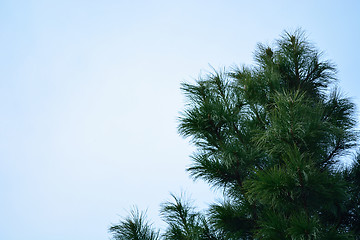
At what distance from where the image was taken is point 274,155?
12.3 ft

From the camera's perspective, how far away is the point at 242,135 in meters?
4.01

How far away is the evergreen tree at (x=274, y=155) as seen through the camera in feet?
10.6

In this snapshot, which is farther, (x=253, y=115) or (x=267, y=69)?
(x=267, y=69)

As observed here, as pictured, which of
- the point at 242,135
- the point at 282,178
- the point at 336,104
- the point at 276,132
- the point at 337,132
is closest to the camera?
the point at 282,178

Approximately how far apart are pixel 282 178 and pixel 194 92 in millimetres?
1393

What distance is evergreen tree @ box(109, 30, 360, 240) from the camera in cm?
323

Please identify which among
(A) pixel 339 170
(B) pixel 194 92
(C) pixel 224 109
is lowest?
(A) pixel 339 170

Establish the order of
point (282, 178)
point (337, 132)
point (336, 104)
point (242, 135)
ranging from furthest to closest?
1. point (336, 104)
2. point (242, 135)
3. point (337, 132)
4. point (282, 178)

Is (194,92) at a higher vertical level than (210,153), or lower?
higher

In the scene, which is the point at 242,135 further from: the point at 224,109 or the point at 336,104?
the point at 336,104

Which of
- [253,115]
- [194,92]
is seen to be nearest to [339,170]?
[253,115]

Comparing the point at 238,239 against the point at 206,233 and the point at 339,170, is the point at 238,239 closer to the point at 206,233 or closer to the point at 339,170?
the point at 206,233

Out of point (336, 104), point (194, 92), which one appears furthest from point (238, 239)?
A: point (336, 104)

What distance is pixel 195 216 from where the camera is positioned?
3744 mm
